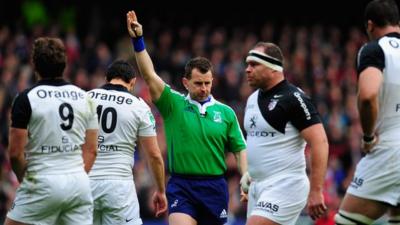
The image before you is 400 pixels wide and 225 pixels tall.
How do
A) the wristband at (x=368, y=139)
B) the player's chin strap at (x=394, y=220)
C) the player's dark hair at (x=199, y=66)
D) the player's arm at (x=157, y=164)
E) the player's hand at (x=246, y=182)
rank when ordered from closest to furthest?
1. the wristband at (x=368, y=139)
2. the player's chin strap at (x=394, y=220)
3. the player's hand at (x=246, y=182)
4. the player's arm at (x=157, y=164)
5. the player's dark hair at (x=199, y=66)

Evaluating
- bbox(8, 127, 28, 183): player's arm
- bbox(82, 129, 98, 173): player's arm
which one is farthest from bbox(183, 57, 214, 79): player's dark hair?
bbox(8, 127, 28, 183): player's arm

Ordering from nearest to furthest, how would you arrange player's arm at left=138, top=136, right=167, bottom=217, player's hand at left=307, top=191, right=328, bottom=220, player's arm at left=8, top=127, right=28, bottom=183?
1. player's arm at left=8, top=127, right=28, bottom=183
2. player's hand at left=307, top=191, right=328, bottom=220
3. player's arm at left=138, top=136, right=167, bottom=217

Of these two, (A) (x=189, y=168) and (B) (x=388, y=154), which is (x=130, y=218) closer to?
(A) (x=189, y=168)

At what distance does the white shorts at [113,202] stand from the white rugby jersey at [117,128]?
8cm

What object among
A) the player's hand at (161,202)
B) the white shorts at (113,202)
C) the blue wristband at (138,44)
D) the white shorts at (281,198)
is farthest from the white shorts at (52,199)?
the blue wristband at (138,44)

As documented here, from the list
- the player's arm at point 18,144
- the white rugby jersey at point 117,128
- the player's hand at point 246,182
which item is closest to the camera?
the player's arm at point 18,144

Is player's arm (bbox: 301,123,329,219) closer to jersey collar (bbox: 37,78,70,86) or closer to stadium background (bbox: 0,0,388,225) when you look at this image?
jersey collar (bbox: 37,78,70,86)

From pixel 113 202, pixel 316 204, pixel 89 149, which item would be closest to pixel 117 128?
pixel 113 202

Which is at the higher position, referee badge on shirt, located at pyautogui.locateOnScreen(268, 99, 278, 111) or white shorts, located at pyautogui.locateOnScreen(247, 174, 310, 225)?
referee badge on shirt, located at pyautogui.locateOnScreen(268, 99, 278, 111)

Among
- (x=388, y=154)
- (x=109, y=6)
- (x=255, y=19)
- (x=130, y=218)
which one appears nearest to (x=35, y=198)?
(x=130, y=218)

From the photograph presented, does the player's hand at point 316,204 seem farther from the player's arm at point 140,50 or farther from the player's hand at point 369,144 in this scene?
the player's arm at point 140,50

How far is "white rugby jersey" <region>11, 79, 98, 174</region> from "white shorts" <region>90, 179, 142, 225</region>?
152 centimetres

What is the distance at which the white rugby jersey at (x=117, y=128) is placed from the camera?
36.4 ft

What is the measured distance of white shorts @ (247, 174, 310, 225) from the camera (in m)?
10.1
